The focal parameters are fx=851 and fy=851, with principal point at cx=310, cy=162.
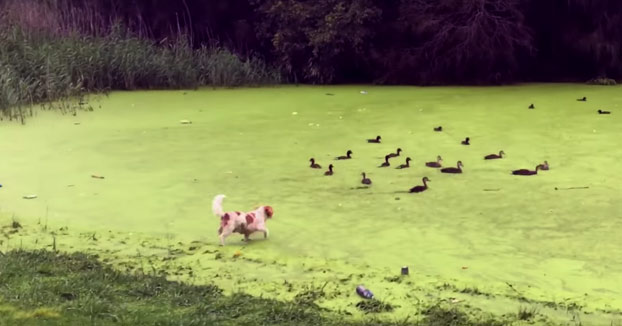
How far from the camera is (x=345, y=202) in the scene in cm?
640

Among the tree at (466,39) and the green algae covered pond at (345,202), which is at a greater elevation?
the tree at (466,39)

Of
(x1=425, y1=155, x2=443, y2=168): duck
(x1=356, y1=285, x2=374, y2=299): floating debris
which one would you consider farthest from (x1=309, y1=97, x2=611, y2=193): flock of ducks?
(x1=356, y1=285, x2=374, y2=299): floating debris

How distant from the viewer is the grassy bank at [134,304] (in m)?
3.67

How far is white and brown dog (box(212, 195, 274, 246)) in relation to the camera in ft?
17.1

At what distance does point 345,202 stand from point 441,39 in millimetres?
10524

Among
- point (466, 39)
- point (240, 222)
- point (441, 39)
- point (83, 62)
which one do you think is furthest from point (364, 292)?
point (441, 39)

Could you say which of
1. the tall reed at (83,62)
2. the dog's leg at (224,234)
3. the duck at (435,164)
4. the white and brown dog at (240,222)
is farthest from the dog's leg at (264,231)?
the tall reed at (83,62)

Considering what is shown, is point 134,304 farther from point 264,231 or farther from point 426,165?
point 426,165

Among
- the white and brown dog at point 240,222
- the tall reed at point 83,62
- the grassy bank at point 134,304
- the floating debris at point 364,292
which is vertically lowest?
the floating debris at point 364,292

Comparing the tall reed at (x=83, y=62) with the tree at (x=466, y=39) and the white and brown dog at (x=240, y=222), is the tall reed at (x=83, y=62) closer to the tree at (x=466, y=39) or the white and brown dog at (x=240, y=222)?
the tree at (x=466, y=39)

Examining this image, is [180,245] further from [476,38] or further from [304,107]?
[476,38]

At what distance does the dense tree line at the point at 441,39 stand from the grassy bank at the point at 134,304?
12.5m

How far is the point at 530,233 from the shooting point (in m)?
5.48

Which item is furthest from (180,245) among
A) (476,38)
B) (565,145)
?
(476,38)
